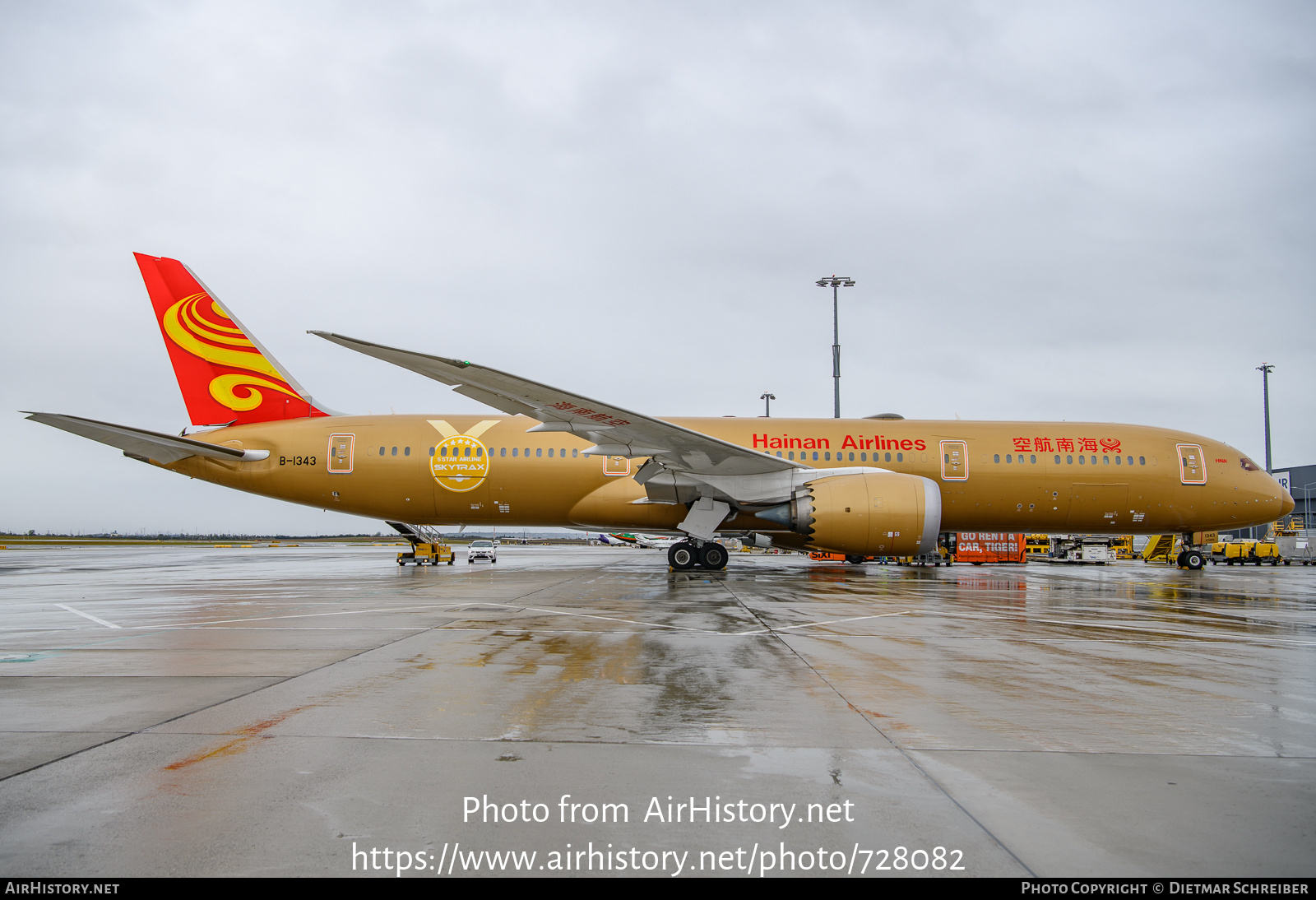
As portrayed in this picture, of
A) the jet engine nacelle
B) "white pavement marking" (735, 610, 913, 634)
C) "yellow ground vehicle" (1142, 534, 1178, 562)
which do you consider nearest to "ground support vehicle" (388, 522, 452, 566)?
the jet engine nacelle

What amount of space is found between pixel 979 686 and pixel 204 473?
59.2 ft

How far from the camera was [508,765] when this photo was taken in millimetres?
3123

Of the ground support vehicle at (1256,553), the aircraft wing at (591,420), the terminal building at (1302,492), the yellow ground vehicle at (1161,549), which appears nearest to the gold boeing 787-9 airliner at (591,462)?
the aircraft wing at (591,420)

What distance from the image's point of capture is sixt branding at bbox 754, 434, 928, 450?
17328 millimetres

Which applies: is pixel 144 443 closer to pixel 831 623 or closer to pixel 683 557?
pixel 683 557

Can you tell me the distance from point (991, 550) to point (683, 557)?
16945 millimetres

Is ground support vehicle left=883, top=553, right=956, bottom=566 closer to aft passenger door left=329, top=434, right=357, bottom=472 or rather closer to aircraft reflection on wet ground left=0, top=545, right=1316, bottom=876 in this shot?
aft passenger door left=329, top=434, right=357, bottom=472

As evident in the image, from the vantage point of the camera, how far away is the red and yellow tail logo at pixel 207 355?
17781 mm

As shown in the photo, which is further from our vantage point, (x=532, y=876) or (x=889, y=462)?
(x=889, y=462)

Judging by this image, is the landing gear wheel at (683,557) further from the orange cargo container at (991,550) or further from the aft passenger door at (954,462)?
the orange cargo container at (991,550)

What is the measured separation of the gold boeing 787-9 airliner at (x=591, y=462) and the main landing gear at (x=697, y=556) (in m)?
0.04

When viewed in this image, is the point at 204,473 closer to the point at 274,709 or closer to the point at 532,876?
the point at 274,709

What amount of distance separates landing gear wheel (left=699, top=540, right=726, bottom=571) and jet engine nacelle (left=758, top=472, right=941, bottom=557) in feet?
8.60
